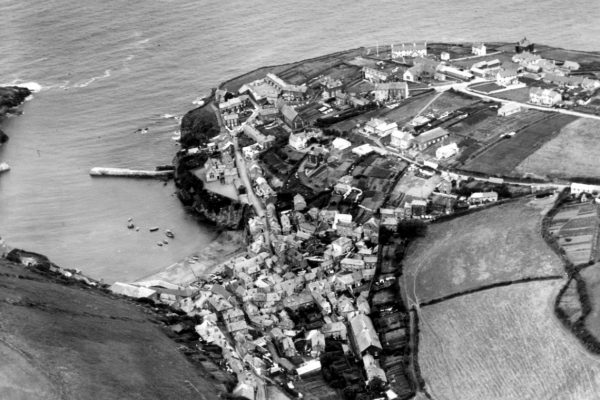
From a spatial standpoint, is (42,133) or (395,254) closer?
(395,254)

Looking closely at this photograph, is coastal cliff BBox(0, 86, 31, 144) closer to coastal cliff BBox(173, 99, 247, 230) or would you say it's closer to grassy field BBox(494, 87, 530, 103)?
coastal cliff BBox(173, 99, 247, 230)

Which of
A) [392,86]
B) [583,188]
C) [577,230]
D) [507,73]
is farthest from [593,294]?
[392,86]

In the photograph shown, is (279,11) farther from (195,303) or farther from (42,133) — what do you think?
(195,303)

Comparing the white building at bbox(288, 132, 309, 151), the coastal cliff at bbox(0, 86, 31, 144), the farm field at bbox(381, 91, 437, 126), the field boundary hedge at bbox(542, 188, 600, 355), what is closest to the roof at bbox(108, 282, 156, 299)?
the white building at bbox(288, 132, 309, 151)

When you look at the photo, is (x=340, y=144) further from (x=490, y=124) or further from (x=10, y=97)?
(x=10, y=97)

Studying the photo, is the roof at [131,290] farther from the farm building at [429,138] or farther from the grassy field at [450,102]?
the grassy field at [450,102]

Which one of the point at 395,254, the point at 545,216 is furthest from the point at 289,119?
the point at 545,216
